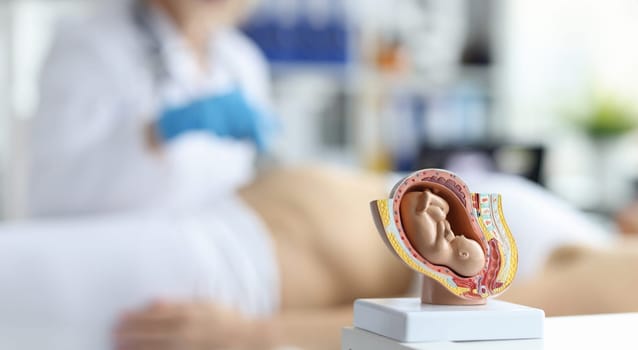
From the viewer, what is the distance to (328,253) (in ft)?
5.38

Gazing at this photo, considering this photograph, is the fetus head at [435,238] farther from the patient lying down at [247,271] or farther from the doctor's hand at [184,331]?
the doctor's hand at [184,331]

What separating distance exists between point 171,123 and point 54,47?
390mm

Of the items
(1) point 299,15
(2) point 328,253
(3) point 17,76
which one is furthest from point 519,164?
(3) point 17,76

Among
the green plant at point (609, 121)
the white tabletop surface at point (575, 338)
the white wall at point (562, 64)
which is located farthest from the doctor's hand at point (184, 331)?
the white wall at point (562, 64)

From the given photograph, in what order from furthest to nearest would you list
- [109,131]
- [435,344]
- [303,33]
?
[303,33] → [109,131] → [435,344]

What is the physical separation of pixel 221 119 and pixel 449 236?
1578 mm

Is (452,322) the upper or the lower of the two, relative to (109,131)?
lower

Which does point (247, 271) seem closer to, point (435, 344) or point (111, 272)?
point (111, 272)

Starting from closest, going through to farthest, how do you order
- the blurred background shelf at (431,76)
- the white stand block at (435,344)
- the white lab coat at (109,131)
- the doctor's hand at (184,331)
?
1. the white stand block at (435,344)
2. the doctor's hand at (184,331)
3. the white lab coat at (109,131)
4. the blurred background shelf at (431,76)

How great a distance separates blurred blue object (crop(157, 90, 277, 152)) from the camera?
2059 millimetres

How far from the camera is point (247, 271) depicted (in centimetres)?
156

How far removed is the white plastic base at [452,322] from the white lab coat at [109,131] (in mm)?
1649

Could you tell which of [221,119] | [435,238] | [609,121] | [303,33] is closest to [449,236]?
[435,238]

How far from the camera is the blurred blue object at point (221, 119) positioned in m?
2.06
